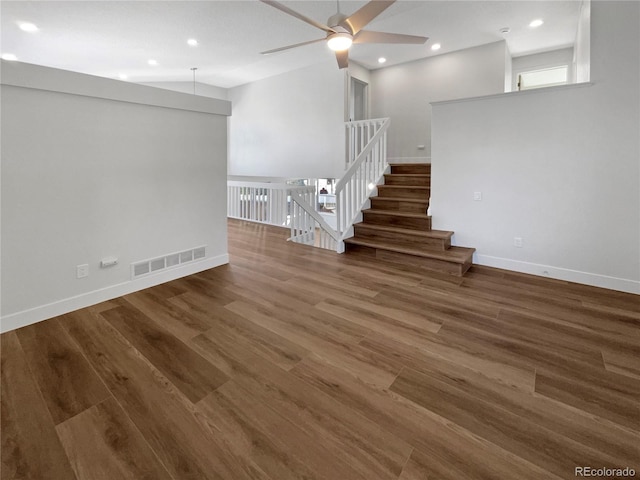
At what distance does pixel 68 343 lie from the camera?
2.19 metres

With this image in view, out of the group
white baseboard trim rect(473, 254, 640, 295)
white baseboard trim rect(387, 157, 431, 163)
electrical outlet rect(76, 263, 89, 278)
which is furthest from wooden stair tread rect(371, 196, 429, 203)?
electrical outlet rect(76, 263, 89, 278)

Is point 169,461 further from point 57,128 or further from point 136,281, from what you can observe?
point 57,128

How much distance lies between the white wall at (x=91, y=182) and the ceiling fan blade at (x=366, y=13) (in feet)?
5.46

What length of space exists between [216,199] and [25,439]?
9.24ft

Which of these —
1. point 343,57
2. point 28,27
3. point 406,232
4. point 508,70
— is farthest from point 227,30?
point 508,70

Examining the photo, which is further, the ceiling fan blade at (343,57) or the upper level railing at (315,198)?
the upper level railing at (315,198)

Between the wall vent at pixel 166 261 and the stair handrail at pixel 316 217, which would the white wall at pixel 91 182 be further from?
the stair handrail at pixel 316 217

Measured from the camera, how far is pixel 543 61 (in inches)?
245

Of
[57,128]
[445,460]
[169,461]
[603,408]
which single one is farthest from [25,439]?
[603,408]

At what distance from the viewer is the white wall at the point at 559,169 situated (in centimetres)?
312

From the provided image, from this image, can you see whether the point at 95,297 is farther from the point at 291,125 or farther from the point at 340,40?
the point at 291,125

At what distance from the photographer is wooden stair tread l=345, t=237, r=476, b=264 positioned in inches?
148

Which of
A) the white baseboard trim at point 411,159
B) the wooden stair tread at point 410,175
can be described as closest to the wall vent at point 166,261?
A: the wooden stair tread at point 410,175

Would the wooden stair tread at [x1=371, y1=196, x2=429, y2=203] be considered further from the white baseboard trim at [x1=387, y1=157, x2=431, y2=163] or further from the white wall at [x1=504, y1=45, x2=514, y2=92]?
the white wall at [x1=504, y1=45, x2=514, y2=92]
